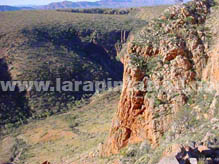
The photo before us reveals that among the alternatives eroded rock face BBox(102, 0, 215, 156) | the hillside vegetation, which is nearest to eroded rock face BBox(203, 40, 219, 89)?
eroded rock face BBox(102, 0, 215, 156)

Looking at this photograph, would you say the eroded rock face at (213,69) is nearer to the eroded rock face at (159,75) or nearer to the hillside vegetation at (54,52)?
the eroded rock face at (159,75)

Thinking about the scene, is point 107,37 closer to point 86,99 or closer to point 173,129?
point 86,99

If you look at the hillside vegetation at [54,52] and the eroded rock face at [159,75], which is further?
the hillside vegetation at [54,52]

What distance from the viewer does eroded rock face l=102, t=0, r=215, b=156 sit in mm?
12891

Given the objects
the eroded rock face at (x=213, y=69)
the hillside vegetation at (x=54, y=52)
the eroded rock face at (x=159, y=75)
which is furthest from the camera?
the hillside vegetation at (x=54, y=52)

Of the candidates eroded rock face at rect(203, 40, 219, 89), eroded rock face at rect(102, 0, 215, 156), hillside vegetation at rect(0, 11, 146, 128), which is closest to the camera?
eroded rock face at rect(203, 40, 219, 89)

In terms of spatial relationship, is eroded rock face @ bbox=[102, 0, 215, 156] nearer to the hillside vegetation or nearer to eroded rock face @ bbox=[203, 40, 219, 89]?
eroded rock face @ bbox=[203, 40, 219, 89]

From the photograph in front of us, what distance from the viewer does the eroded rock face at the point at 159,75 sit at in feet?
42.3

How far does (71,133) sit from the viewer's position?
2998cm

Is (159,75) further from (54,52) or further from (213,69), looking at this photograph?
(54,52)

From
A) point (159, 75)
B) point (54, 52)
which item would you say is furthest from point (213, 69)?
point (54, 52)

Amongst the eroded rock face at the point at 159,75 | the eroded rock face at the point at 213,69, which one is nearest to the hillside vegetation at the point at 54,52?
the eroded rock face at the point at 159,75

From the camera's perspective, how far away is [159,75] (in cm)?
1352

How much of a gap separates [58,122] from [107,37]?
3156 cm
